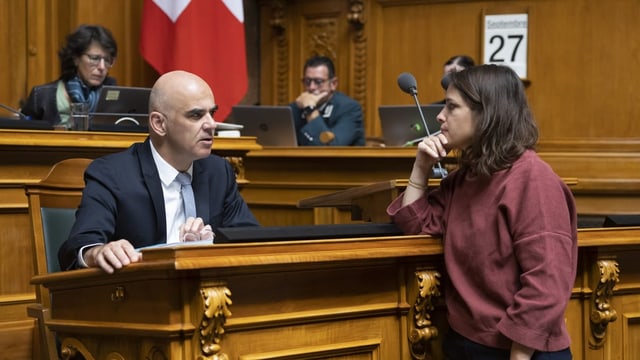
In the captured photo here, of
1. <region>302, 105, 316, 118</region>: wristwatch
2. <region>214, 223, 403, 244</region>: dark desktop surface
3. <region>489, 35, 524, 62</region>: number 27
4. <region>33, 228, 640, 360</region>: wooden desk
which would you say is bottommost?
<region>33, 228, 640, 360</region>: wooden desk

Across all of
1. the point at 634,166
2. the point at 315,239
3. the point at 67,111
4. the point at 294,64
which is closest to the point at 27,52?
the point at 67,111

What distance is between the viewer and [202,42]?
7004mm

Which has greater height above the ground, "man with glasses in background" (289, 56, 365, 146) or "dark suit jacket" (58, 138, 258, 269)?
"man with glasses in background" (289, 56, 365, 146)

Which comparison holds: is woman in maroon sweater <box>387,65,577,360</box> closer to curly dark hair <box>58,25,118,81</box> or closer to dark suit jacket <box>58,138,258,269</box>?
dark suit jacket <box>58,138,258,269</box>

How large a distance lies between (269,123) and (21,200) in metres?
2.25

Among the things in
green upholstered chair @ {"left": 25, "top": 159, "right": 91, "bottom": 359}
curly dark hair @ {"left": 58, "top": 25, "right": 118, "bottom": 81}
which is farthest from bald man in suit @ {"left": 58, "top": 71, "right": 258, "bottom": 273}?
curly dark hair @ {"left": 58, "top": 25, "right": 118, "bottom": 81}

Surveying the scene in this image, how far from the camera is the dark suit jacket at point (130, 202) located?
9.32ft

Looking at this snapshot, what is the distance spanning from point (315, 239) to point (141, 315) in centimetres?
46

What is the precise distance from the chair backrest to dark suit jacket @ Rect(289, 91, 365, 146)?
3.48 metres

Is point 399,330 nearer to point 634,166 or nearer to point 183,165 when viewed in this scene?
point 183,165

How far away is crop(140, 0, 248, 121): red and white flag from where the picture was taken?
6.86 m

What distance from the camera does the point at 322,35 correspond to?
26.3 ft

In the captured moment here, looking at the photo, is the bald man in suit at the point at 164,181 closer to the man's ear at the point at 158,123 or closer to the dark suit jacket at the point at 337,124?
the man's ear at the point at 158,123

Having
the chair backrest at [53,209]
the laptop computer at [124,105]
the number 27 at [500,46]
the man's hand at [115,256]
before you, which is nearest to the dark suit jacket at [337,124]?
the number 27 at [500,46]
